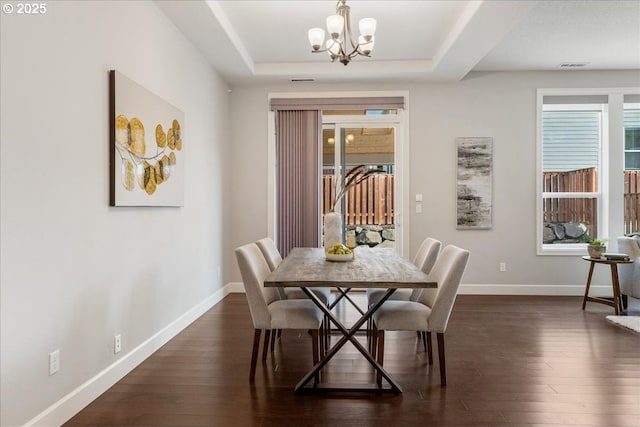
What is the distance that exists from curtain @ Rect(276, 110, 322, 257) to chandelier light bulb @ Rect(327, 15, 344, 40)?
244 centimetres

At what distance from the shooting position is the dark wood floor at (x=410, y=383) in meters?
2.13

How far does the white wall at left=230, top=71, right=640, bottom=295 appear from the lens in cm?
511

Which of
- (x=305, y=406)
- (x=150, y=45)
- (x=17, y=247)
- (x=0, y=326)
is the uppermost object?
(x=150, y=45)

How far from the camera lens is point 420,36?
409 centimetres

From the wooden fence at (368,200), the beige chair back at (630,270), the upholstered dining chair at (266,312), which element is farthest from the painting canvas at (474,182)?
the upholstered dining chair at (266,312)

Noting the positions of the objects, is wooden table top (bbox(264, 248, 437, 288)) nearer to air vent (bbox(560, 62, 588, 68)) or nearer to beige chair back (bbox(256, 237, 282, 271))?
beige chair back (bbox(256, 237, 282, 271))

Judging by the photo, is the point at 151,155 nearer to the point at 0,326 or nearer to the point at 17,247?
the point at 17,247

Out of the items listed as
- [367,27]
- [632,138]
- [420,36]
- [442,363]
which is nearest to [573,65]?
[632,138]

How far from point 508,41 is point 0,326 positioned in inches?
189

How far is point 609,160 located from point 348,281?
4629 mm

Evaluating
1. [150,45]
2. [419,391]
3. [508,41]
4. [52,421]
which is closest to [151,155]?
[150,45]

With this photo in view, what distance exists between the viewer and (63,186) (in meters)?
2.08

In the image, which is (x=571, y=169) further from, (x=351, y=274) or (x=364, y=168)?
(x=351, y=274)

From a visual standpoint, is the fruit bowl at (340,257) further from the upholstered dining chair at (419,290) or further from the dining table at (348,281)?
the upholstered dining chair at (419,290)
